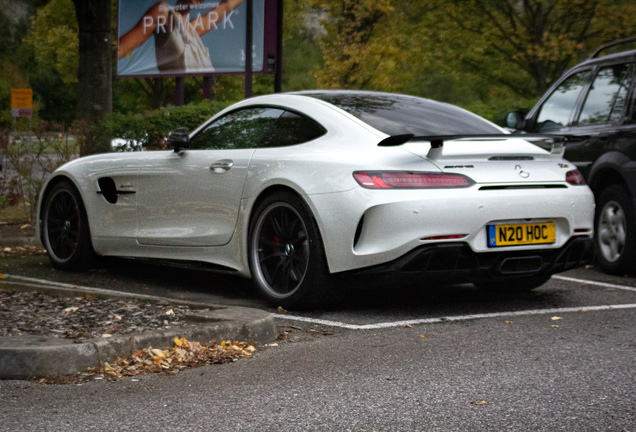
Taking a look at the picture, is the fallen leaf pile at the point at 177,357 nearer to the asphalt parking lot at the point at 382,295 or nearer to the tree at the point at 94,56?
the asphalt parking lot at the point at 382,295

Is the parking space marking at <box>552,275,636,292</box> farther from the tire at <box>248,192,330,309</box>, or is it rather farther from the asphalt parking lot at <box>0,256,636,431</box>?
the tire at <box>248,192,330,309</box>

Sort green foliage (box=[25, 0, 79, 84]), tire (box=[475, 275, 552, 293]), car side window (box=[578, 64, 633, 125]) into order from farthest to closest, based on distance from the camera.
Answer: green foliage (box=[25, 0, 79, 84])
car side window (box=[578, 64, 633, 125])
tire (box=[475, 275, 552, 293])

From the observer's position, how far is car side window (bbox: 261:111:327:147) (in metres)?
5.84

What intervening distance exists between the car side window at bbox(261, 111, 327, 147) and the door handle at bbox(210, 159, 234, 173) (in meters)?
0.26

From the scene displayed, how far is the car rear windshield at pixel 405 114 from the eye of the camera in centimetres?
575

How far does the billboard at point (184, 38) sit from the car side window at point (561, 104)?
7.44 m

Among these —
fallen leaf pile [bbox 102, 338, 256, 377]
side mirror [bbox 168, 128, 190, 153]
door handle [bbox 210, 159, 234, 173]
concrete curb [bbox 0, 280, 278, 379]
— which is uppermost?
side mirror [bbox 168, 128, 190, 153]

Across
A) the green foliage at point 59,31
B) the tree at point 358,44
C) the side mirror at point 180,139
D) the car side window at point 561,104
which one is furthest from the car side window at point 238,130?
the green foliage at point 59,31

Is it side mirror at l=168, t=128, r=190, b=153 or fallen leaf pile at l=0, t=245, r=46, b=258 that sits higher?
side mirror at l=168, t=128, r=190, b=153

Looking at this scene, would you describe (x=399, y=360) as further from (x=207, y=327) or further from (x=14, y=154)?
(x=14, y=154)

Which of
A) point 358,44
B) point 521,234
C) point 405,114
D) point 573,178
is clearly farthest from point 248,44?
point 358,44

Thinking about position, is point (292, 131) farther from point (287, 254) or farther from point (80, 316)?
point (80, 316)

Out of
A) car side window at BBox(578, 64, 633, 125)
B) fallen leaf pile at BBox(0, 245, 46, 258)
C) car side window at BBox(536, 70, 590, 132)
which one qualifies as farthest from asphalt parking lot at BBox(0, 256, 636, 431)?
fallen leaf pile at BBox(0, 245, 46, 258)

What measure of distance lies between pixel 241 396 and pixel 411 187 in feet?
6.34
